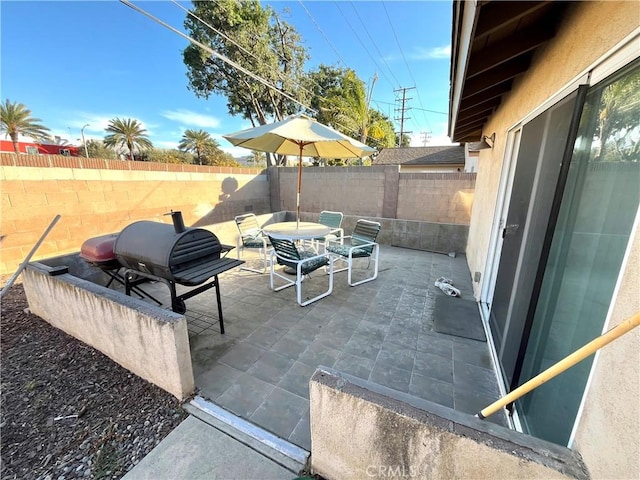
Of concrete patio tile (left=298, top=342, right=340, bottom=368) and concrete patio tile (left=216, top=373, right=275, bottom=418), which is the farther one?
concrete patio tile (left=298, top=342, right=340, bottom=368)

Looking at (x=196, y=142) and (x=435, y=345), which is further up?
(x=196, y=142)

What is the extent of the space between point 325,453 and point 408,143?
32961mm

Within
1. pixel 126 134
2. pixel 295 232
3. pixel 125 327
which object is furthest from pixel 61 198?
pixel 126 134

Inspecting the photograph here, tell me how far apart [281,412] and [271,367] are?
1.56 feet

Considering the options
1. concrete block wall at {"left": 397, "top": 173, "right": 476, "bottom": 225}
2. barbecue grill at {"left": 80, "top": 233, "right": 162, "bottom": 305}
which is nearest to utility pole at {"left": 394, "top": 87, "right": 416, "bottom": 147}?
concrete block wall at {"left": 397, "top": 173, "right": 476, "bottom": 225}

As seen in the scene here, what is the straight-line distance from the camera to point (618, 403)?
32.5 inches

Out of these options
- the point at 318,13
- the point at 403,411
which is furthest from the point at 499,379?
the point at 318,13

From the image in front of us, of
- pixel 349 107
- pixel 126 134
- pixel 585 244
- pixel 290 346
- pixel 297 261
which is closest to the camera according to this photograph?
pixel 585 244

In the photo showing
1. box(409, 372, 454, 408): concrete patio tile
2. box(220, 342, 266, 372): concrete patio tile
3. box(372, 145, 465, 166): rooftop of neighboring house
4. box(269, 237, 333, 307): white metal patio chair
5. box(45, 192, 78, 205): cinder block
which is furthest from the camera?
box(372, 145, 465, 166): rooftop of neighboring house

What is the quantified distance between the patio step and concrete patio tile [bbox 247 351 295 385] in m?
0.40

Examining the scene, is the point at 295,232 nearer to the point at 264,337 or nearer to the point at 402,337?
the point at 264,337

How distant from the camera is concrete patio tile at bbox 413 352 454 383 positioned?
7.20 feet

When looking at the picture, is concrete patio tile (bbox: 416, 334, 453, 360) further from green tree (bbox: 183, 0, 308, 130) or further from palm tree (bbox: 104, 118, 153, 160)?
palm tree (bbox: 104, 118, 153, 160)

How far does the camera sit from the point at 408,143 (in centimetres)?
2998
